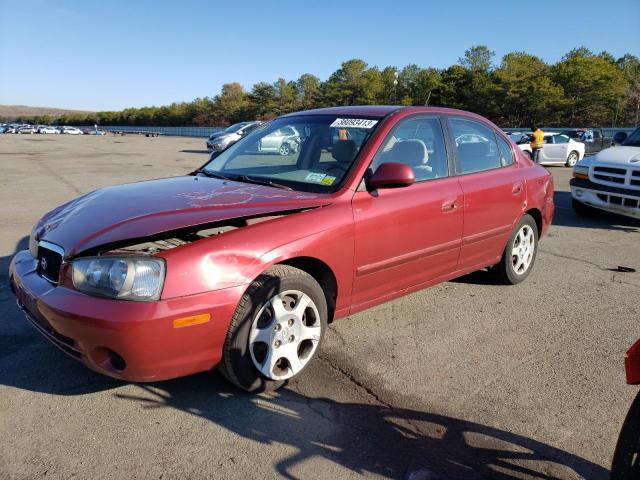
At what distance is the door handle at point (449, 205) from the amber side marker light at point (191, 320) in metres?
2.08

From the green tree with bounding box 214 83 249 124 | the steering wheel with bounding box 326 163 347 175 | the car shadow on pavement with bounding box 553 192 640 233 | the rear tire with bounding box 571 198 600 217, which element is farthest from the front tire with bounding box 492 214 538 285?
the green tree with bounding box 214 83 249 124

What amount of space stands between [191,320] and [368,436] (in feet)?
3.48

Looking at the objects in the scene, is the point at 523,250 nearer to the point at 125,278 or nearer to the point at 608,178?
the point at 125,278

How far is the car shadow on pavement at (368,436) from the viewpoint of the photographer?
2357 mm

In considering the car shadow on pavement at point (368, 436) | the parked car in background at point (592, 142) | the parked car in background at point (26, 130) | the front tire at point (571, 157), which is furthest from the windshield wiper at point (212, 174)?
the parked car in background at point (26, 130)

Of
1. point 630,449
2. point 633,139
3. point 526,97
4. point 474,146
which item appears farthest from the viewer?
point 526,97

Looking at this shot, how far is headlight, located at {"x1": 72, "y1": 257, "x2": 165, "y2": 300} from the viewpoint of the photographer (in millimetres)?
2449

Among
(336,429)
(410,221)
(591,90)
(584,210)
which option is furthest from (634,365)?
(591,90)

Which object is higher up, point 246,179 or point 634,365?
point 246,179

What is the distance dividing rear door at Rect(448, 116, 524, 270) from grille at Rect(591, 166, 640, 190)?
3819mm

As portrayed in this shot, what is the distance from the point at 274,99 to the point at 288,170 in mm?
85861

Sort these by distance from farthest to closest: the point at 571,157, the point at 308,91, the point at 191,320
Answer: the point at 308,91, the point at 571,157, the point at 191,320

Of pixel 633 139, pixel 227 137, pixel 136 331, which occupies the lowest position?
pixel 136 331

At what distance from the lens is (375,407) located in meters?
2.83
